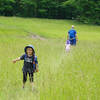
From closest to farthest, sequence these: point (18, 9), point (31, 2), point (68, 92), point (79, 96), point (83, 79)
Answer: point (79, 96), point (68, 92), point (83, 79), point (31, 2), point (18, 9)

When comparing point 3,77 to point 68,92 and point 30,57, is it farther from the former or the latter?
point 68,92

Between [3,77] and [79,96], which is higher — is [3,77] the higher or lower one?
the lower one

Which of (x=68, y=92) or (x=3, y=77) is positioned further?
(x=3, y=77)

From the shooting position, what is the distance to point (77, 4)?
5909 centimetres

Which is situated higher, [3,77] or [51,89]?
[51,89]

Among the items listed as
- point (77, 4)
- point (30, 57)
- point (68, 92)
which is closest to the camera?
point (68, 92)

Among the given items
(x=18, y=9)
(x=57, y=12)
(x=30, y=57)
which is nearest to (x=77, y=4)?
(x=57, y=12)

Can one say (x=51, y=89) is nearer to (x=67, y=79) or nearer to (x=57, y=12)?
(x=67, y=79)

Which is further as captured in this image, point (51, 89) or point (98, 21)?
point (98, 21)

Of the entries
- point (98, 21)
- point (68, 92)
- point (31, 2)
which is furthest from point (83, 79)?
point (31, 2)

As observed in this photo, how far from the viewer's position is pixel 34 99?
3865 mm

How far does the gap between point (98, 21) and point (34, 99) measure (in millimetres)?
52773

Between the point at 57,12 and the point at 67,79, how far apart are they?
6206 centimetres

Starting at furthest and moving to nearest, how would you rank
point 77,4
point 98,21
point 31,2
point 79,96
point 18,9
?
point 18,9, point 31,2, point 77,4, point 98,21, point 79,96
